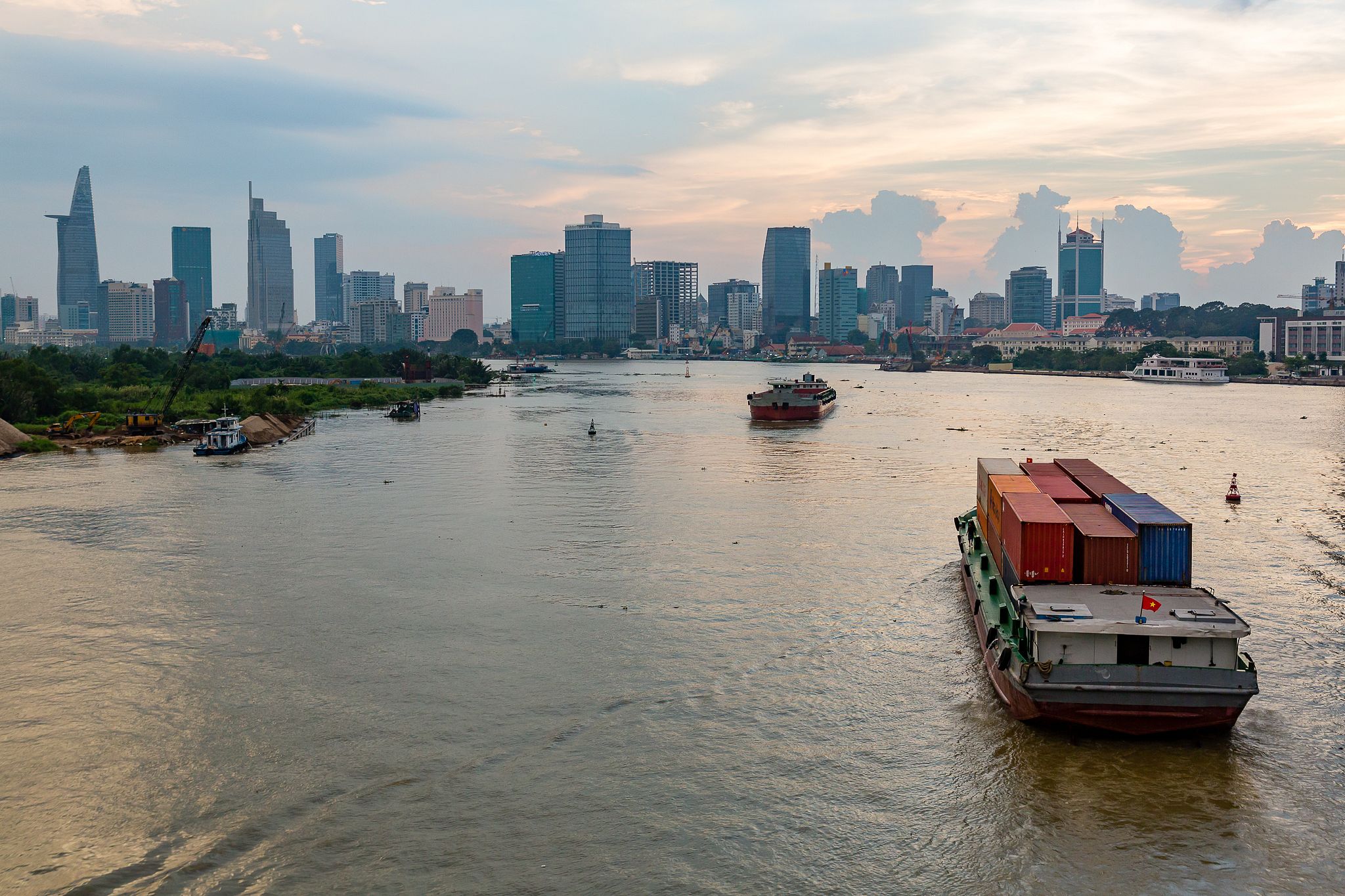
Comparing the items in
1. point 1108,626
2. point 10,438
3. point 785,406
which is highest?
point 785,406

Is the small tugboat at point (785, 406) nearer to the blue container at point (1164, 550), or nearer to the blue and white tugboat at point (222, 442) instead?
the blue and white tugboat at point (222, 442)

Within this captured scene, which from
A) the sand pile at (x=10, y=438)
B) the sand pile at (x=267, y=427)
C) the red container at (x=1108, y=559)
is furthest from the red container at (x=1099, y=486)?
the sand pile at (x=10, y=438)

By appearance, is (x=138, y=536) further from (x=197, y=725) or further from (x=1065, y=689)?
(x=1065, y=689)

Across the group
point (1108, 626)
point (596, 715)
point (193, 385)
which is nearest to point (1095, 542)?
point (1108, 626)

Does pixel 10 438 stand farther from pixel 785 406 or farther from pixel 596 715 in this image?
pixel 785 406

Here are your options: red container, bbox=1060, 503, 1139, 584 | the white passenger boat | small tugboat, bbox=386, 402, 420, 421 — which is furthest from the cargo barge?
the white passenger boat

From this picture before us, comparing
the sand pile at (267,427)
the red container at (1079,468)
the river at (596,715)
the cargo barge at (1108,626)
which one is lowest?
the river at (596,715)
